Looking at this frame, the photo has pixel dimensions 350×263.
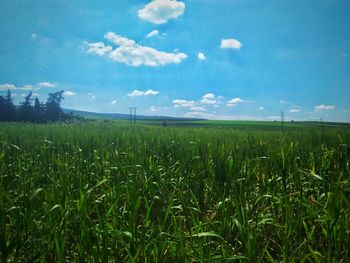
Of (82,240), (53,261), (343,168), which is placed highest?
(343,168)

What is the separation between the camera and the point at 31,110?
6700cm

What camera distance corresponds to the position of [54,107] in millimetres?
70188

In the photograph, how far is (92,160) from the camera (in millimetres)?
5113

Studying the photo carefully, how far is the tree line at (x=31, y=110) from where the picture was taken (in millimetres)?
63625

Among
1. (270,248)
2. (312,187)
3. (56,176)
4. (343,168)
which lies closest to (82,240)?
(270,248)

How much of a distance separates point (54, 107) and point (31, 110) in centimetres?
522

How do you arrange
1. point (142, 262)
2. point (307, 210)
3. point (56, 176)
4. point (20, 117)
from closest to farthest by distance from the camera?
point (142, 262)
point (307, 210)
point (56, 176)
point (20, 117)

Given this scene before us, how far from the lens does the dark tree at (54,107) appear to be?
6700cm

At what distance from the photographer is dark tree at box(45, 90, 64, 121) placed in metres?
67.0

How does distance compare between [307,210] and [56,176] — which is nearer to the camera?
[307,210]

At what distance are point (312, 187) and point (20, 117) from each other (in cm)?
7186

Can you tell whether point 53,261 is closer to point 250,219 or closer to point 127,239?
point 127,239

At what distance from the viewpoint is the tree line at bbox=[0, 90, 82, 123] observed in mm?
63625

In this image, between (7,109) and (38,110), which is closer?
(7,109)
